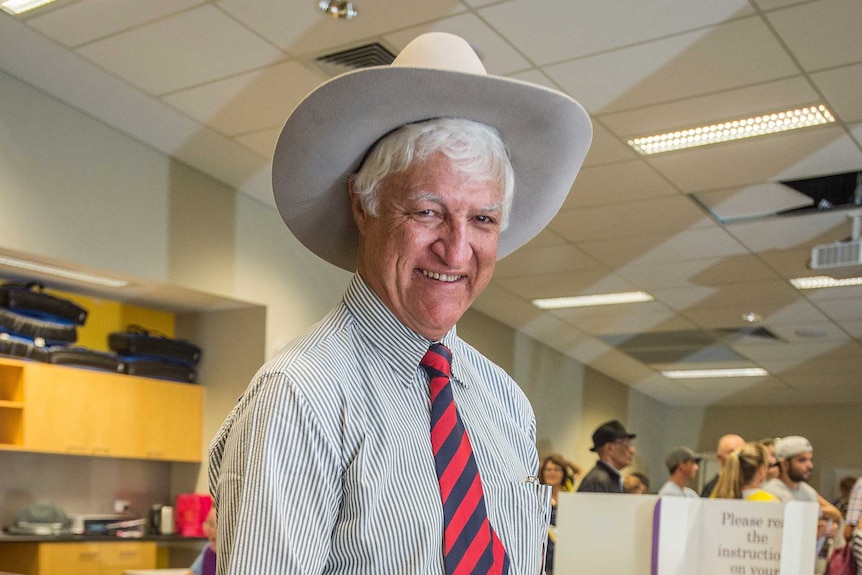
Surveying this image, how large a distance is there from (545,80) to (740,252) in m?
3.32

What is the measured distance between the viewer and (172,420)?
6605mm

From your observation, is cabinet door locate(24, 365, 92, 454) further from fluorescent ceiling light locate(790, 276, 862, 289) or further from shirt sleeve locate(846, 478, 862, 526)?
fluorescent ceiling light locate(790, 276, 862, 289)

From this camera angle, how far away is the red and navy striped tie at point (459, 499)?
995 millimetres

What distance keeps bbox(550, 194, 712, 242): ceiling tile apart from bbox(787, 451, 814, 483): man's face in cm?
172

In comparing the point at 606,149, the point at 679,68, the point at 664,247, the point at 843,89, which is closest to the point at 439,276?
the point at 679,68

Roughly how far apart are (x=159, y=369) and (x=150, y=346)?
0.17 metres

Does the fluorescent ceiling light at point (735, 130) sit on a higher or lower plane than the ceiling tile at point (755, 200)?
higher

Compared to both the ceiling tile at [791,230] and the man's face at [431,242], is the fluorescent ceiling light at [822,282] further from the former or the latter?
the man's face at [431,242]

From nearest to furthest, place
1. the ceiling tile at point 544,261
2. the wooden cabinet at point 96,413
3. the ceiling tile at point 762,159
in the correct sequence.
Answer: the ceiling tile at point 762,159 < the wooden cabinet at point 96,413 < the ceiling tile at point 544,261

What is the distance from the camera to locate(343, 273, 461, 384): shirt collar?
109 centimetres

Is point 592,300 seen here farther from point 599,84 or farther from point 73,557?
point 73,557

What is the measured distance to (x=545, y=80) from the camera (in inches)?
187

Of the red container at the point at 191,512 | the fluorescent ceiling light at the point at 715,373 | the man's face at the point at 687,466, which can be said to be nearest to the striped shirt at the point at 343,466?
the red container at the point at 191,512

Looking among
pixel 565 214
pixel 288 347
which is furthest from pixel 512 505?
pixel 565 214
